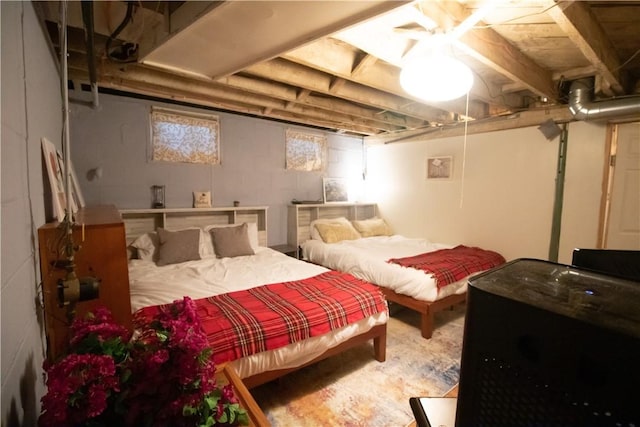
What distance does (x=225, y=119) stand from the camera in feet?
12.1

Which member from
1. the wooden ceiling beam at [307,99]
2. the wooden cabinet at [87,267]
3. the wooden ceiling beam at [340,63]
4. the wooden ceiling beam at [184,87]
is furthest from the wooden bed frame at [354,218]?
the wooden cabinet at [87,267]

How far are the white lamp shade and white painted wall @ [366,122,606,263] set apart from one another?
7.01 ft

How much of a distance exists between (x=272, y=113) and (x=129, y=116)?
5.00 ft

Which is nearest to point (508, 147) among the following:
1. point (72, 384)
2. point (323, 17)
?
point (323, 17)

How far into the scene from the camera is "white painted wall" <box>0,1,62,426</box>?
80 centimetres

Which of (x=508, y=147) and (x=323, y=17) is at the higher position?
(x=323, y=17)

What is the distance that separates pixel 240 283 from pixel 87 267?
120 centimetres

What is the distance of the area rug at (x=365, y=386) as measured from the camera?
1796 mm

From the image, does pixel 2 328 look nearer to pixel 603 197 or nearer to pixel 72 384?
pixel 72 384

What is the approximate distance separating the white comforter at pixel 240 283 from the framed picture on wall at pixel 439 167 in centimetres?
240

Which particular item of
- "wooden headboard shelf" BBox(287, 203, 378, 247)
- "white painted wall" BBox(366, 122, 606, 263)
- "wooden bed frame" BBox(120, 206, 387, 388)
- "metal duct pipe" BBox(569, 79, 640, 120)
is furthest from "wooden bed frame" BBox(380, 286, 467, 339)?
"metal duct pipe" BBox(569, 79, 640, 120)

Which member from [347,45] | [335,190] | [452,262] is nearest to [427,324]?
[452,262]

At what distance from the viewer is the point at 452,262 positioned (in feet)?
9.95

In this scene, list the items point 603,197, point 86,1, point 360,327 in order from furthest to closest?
point 603,197 → point 360,327 → point 86,1
